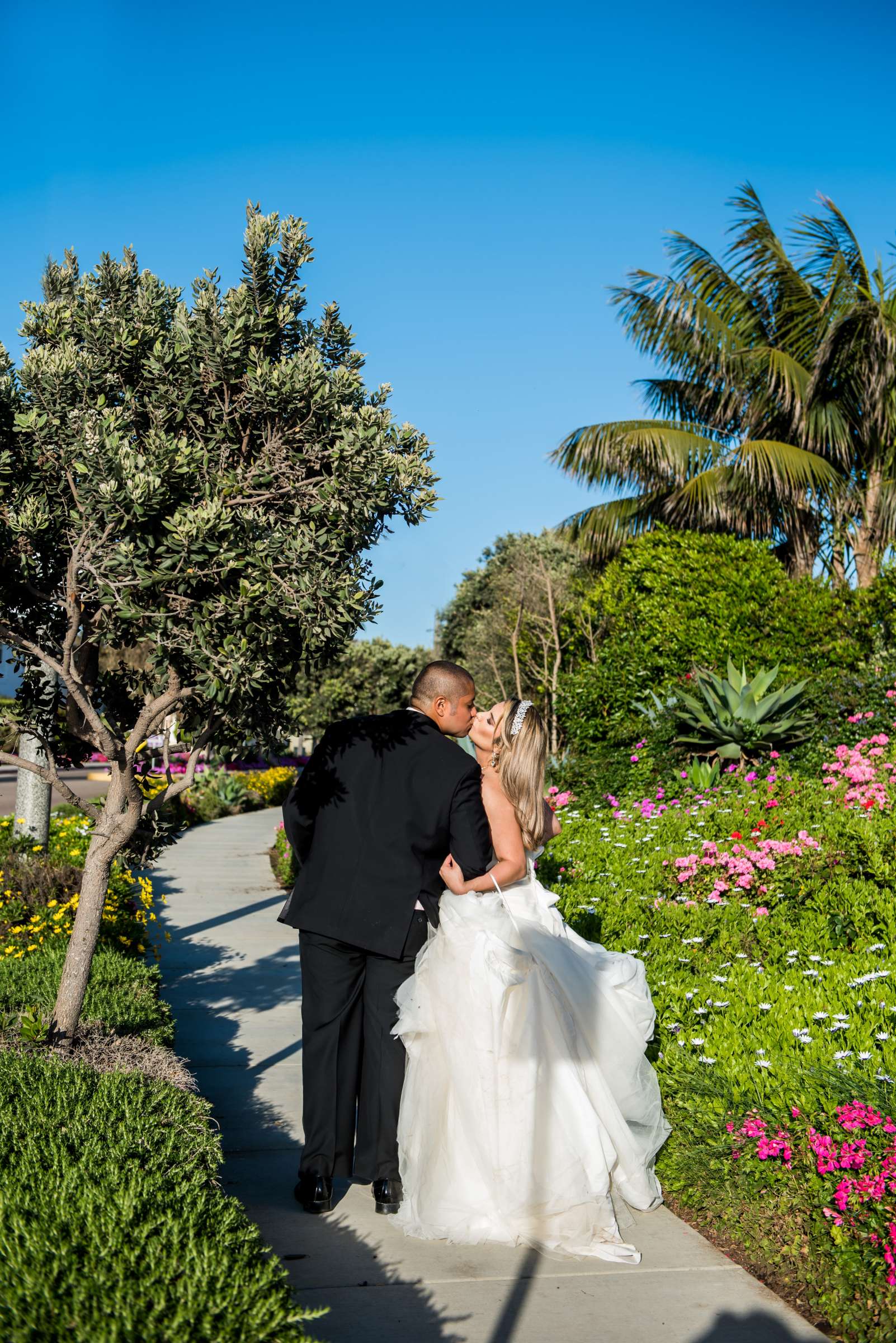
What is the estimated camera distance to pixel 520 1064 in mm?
3568

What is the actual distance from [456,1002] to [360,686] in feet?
97.8

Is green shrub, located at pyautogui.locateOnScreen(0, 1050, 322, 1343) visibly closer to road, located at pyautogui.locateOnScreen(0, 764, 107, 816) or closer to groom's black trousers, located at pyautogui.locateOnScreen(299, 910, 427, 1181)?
groom's black trousers, located at pyautogui.locateOnScreen(299, 910, 427, 1181)

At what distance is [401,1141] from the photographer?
12.2 feet

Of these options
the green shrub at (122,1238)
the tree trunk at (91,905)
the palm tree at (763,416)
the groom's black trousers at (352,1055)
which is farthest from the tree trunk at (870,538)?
the green shrub at (122,1238)

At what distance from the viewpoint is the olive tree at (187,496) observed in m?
3.49

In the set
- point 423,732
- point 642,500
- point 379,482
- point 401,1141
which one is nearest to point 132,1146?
point 401,1141

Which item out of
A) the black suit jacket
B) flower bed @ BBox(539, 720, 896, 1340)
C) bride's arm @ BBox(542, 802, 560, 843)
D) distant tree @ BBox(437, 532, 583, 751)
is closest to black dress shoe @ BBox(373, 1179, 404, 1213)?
the black suit jacket

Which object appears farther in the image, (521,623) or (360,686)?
(360,686)

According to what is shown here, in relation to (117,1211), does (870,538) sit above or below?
above

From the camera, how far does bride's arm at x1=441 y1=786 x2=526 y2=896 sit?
3908mm

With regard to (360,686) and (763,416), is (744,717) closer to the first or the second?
(763,416)

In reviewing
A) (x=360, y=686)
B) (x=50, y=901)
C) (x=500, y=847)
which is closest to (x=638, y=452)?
(x=50, y=901)

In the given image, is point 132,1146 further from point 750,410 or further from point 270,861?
point 750,410

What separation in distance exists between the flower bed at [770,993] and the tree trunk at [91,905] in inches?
90.0
